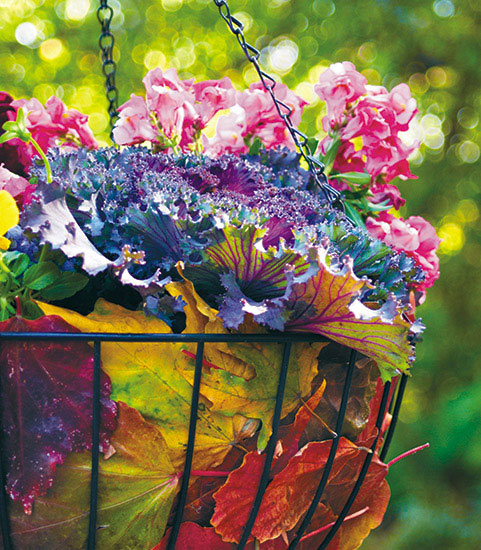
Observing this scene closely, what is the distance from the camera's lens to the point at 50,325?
0.38 metres

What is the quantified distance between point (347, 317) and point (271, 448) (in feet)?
0.36

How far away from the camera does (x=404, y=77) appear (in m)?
2.72

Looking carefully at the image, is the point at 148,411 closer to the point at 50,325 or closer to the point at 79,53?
the point at 50,325

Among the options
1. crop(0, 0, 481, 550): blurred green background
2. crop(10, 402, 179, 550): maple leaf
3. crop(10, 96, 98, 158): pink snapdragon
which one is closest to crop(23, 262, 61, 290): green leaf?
crop(10, 402, 179, 550): maple leaf

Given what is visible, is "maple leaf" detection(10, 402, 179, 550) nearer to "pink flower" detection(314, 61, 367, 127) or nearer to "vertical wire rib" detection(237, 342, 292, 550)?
"vertical wire rib" detection(237, 342, 292, 550)

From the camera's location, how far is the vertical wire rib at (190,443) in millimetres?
381

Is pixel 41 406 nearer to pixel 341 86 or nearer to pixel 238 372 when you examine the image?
pixel 238 372

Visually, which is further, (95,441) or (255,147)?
(255,147)

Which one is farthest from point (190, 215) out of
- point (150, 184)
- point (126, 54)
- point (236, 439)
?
point (126, 54)

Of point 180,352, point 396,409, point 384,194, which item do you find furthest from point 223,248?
point 384,194

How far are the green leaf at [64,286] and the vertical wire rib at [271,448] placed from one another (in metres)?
0.16

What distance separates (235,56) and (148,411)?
2.63 meters

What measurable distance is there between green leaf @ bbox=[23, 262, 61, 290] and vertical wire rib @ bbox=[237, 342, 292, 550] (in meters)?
0.18

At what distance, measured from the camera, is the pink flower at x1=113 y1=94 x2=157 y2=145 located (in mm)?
666
